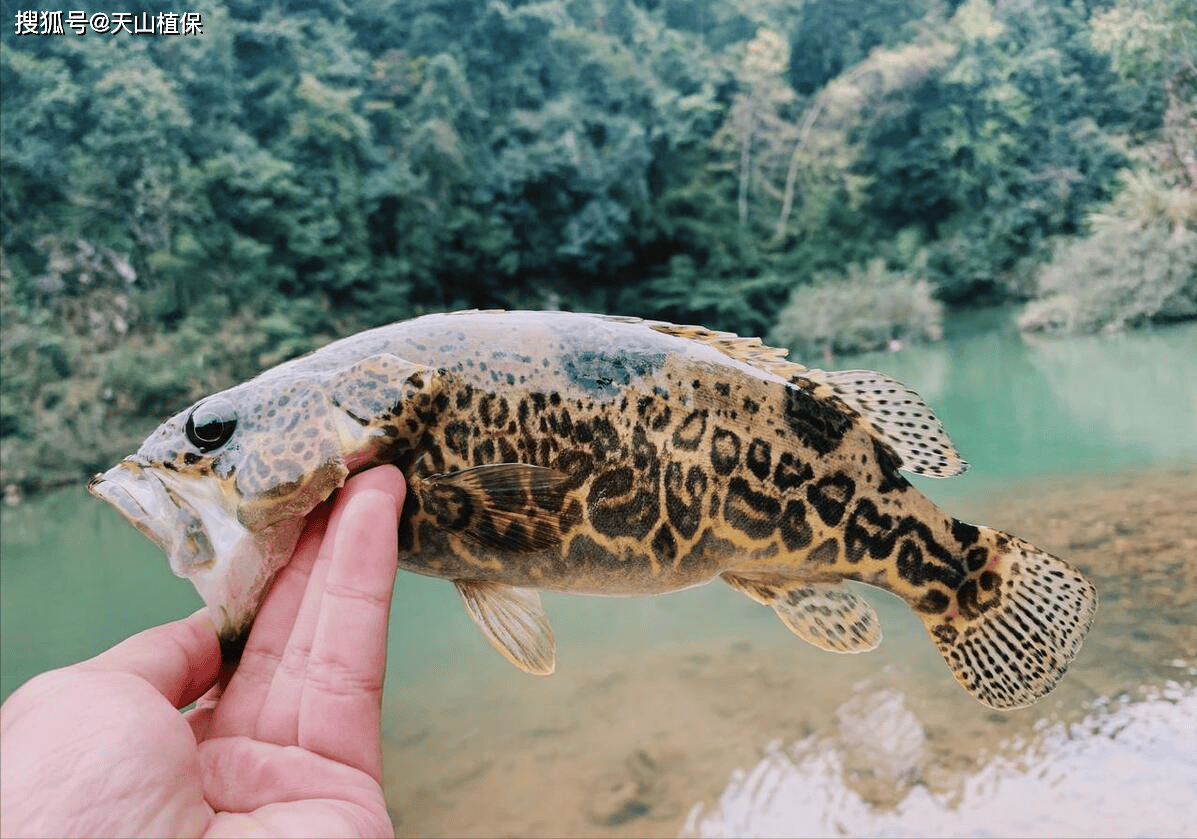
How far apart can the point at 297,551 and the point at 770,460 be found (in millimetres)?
907

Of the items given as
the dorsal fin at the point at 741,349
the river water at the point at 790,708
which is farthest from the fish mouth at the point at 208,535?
the river water at the point at 790,708

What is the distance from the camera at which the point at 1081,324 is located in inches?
842

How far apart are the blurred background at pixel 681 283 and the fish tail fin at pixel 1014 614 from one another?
3740mm

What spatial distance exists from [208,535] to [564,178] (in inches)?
991

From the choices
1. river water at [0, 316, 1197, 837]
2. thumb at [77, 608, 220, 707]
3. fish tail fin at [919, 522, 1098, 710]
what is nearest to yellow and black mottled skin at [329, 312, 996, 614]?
fish tail fin at [919, 522, 1098, 710]

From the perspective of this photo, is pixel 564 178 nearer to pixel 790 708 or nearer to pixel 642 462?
pixel 790 708

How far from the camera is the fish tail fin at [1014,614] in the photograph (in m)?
1.80

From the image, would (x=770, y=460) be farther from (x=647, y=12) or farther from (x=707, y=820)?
(x=647, y=12)

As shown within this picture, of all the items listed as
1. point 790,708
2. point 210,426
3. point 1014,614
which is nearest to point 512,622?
point 210,426

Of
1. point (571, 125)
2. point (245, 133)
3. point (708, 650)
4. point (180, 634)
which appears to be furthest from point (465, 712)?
point (571, 125)

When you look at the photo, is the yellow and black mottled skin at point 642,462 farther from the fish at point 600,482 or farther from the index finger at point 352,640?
the index finger at point 352,640

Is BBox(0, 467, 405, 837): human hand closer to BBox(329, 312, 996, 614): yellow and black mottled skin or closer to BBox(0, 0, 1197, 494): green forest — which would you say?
BBox(329, 312, 996, 614): yellow and black mottled skin

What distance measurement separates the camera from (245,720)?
1520 mm

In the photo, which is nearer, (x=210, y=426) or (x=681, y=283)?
(x=210, y=426)
